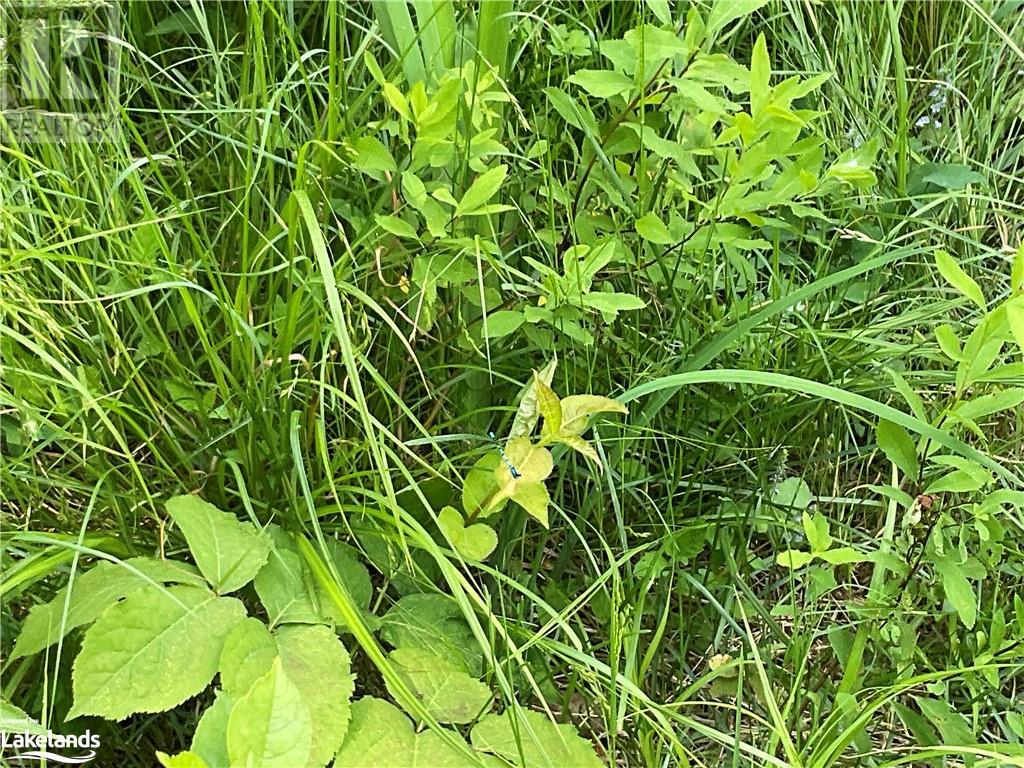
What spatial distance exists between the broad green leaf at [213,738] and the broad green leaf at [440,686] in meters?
0.20

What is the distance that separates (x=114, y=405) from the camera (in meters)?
0.97

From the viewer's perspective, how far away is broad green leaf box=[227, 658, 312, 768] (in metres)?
0.62

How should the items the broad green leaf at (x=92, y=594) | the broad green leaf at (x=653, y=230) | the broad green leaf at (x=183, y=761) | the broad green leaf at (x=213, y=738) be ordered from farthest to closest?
the broad green leaf at (x=653, y=230) → the broad green leaf at (x=92, y=594) → the broad green leaf at (x=213, y=738) → the broad green leaf at (x=183, y=761)

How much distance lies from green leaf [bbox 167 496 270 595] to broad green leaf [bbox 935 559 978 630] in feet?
2.25

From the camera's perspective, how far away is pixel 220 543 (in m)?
0.91

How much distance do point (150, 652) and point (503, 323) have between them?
19.5 inches

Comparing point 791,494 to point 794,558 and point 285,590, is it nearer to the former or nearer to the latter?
point 794,558

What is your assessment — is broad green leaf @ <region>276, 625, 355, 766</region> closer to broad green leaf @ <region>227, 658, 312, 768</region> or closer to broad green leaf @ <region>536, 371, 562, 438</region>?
broad green leaf @ <region>227, 658, 312, 768</region>

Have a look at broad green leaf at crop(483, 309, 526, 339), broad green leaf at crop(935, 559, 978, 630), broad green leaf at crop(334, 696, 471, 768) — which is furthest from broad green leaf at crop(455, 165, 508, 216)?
broad green leaf at crop(935, 559, 978, 630)

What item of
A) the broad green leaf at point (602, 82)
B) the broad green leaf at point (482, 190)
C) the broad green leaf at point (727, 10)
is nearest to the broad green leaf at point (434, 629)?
the broad green leaf at point (482, 190)

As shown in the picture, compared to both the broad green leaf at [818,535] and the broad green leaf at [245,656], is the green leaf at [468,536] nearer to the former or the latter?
the broad green leaf at [245,656]

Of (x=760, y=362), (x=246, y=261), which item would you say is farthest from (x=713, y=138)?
→ (x=246, y=261)

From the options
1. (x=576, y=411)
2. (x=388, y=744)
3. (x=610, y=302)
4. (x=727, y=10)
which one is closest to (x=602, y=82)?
(x=727, y=10)

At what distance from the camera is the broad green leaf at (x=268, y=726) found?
625 mm
